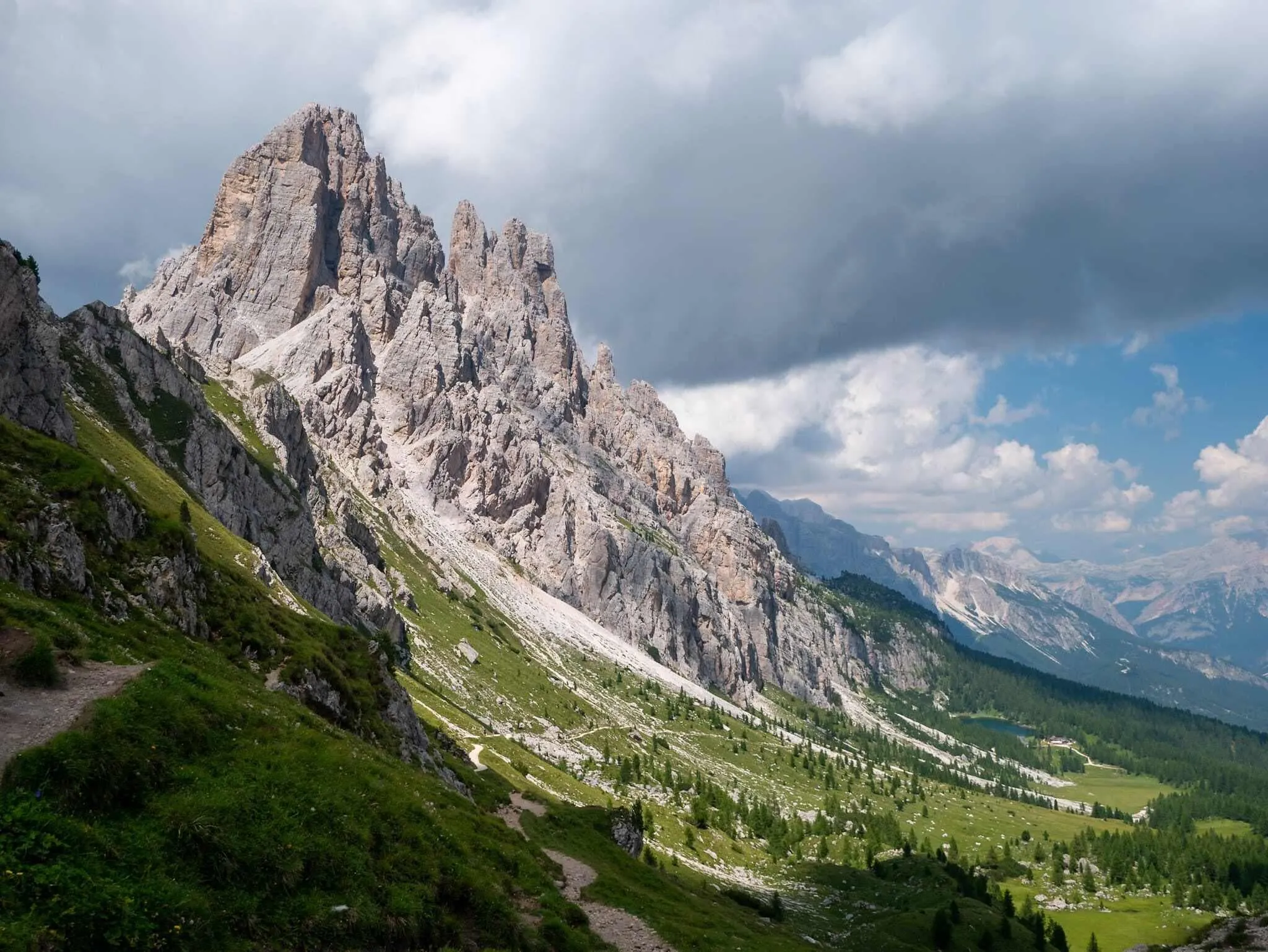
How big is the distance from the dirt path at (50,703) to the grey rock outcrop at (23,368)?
162 feet

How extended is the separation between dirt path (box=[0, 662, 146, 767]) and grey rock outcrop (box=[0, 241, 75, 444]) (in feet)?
162

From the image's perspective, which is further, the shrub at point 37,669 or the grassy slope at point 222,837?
the shrub at point 37,669

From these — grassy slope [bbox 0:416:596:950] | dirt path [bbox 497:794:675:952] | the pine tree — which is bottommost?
the pine tree

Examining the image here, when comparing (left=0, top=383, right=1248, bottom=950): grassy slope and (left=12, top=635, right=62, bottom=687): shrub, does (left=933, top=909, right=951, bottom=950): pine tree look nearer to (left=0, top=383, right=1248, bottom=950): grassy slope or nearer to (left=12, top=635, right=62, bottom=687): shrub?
(left=0, top=383, right=1248, bottom=950): grassy slope

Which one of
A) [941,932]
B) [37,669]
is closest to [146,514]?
[37,669]

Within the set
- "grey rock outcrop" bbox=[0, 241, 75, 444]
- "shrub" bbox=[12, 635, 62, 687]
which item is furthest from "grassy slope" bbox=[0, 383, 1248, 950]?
"grey rock outcrop" bbox=[0, 241, 75, 444]

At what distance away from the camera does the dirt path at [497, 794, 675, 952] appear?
109 ft

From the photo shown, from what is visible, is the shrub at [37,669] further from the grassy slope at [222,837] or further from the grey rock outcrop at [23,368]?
the grey rock outcrop at [23,368]

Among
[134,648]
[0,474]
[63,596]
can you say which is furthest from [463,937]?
[0,474]

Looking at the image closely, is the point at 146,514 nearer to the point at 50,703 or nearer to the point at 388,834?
the point at 50,703

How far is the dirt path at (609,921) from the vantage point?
109 feet

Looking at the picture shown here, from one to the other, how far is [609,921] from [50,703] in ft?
83.1

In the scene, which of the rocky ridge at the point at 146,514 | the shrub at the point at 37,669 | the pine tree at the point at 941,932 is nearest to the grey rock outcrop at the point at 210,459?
the rocky ridge at the point at 146,514

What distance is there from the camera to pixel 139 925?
49.6 feet
